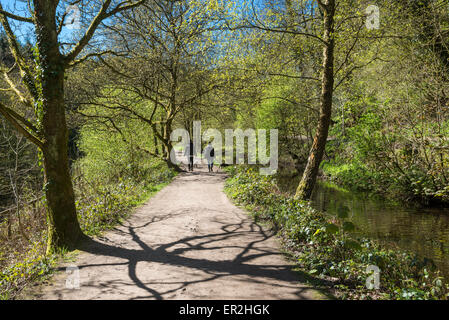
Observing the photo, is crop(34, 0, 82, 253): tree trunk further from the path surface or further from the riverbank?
the riverbank

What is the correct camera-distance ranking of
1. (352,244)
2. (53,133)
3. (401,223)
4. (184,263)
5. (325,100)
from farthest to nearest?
(401,223) < (325,100) < (53,133) < (184,263) < (352,244)

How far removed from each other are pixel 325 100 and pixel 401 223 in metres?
5.02

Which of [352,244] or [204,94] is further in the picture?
[204,94]

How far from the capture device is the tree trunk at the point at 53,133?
19.9ft

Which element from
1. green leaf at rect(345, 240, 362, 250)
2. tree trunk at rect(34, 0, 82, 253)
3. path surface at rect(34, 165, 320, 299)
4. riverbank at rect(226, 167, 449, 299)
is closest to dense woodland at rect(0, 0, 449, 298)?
tree trunk at rect(34, 0, 82, 253)

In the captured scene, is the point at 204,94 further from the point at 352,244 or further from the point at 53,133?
the point at 352,244

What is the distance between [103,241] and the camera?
6.98m

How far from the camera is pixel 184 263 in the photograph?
571 cm

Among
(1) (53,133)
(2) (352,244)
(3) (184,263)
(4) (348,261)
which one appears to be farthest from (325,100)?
(1) (53,133)

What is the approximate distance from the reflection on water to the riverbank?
150cm

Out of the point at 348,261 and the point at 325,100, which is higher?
the point at 325,100

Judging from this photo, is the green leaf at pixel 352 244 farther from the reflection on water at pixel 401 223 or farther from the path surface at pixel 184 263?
the reflection on water at pixel 401 223
